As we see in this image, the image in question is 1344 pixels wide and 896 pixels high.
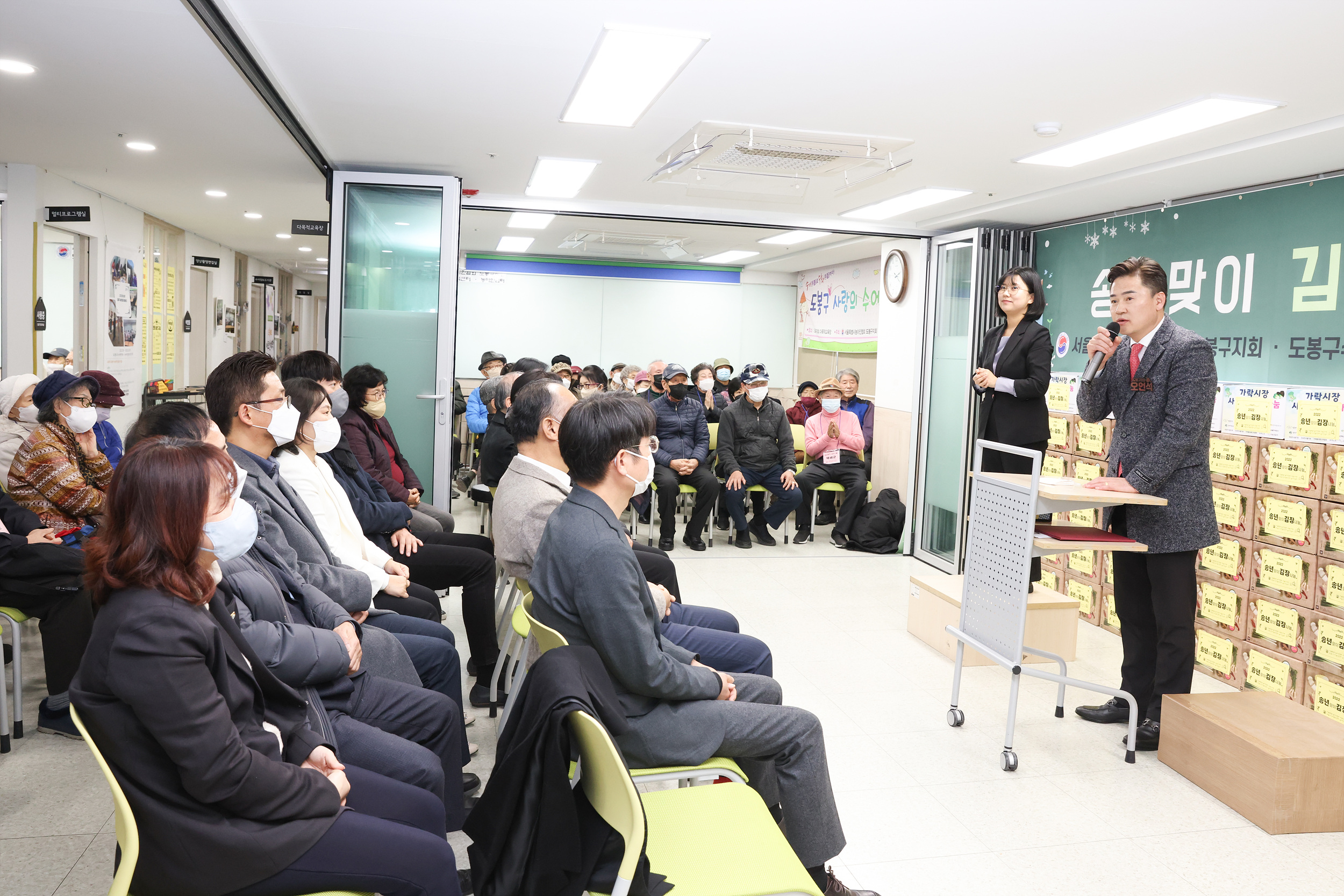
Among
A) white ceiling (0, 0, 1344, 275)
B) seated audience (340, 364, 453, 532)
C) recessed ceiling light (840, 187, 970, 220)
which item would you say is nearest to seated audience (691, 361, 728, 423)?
recessed ceiling light (840, 187, 970, 220)

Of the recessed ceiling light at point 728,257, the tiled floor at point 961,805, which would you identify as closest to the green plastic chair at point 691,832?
the tiled floor at point 961,805

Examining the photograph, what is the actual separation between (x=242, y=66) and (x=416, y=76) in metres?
0.67

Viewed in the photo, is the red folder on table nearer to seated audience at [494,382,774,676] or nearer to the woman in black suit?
the woman in black suit

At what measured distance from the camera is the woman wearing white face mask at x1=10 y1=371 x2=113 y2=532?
12.6 feet

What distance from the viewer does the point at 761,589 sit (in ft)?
20.1

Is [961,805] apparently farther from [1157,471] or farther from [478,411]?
[478,411]

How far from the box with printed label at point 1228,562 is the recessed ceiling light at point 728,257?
6.65 m

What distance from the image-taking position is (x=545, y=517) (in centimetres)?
332

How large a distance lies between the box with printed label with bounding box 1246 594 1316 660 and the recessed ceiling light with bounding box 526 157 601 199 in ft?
14.1

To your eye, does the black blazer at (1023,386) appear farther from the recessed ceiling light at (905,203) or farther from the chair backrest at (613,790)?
the chair backrest at (613,790)

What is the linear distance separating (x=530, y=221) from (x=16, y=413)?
532 centimetres

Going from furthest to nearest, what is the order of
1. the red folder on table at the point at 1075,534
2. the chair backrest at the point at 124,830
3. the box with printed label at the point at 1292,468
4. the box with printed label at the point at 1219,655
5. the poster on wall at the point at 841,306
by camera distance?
the poster on wall at the point at 841,306 → the box with printed label at the point at 1219,655 → the box with printed label at the point at 1292,468 → the red folder on table at the point at 1075,534 → the chair backrest at the point at 124,830

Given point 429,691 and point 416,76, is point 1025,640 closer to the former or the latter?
point 429,691

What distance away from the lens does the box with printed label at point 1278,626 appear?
4.41 metres
